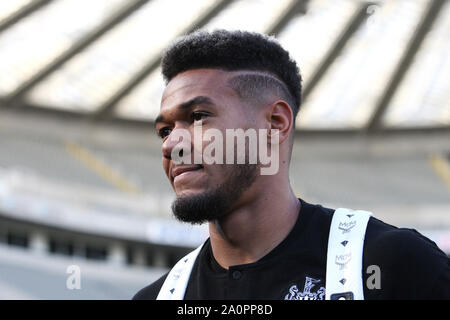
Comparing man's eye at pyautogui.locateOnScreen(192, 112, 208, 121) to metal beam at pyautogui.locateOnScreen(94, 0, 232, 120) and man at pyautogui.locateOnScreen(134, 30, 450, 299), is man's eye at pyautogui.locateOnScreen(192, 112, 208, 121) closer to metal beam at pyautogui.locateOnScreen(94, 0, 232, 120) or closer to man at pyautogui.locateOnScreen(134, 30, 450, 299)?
man at pyautogui.locateOnScreen(134, 30, 450, 299)

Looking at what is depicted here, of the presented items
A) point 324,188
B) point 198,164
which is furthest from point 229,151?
point 324,188

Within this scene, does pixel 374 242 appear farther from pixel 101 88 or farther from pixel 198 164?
pixel 101 88

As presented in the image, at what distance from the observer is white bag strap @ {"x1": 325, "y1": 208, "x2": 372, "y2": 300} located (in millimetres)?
1491

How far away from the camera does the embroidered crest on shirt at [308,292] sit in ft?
5.16

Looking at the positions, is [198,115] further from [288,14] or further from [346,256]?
[288,14]

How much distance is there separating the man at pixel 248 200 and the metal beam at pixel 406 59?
905 cm

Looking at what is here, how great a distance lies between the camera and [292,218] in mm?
1789

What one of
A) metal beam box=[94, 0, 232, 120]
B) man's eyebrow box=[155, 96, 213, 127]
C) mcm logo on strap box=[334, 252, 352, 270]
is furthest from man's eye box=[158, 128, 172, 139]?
metal beam box=[94, 0, 232, 120]

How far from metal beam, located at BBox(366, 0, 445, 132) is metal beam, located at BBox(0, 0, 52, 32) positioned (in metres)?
5.34

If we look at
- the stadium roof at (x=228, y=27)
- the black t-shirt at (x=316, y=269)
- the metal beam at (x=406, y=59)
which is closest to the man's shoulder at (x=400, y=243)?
the black t-shirt at (x=316, y=269)

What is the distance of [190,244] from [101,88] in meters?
4.91

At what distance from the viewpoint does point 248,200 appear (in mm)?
1740

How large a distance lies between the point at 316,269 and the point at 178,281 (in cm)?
37
